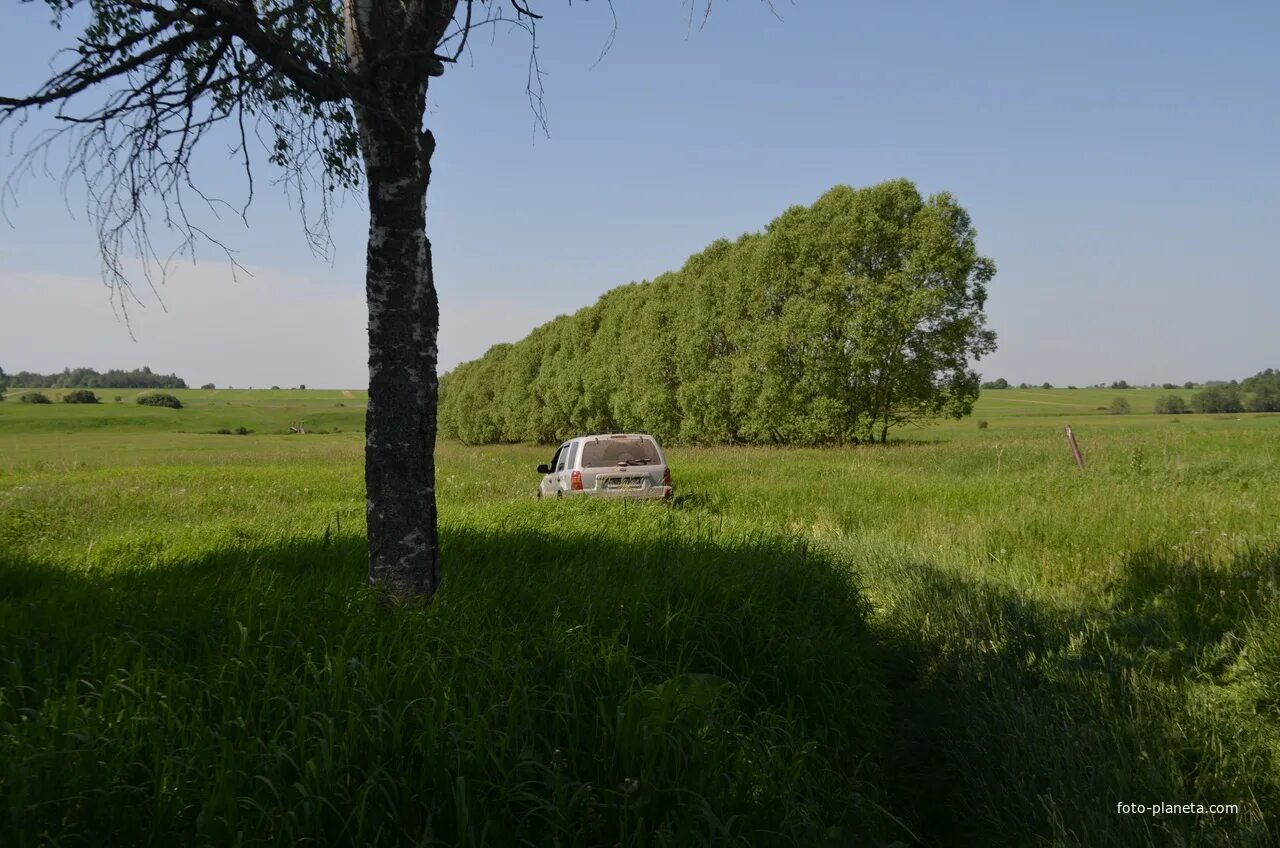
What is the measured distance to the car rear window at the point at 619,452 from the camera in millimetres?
13336

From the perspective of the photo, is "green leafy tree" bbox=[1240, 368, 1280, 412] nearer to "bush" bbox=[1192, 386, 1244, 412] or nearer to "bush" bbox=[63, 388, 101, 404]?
"bush" bbox=[1192, 386, 1244, 412]

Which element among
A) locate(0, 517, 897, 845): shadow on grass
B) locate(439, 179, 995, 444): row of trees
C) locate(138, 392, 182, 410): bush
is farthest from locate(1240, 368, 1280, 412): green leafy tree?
locate(138, 392, 182, 410): bush

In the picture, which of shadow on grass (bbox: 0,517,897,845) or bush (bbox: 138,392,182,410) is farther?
bush (bbox: 138,392,182,410)

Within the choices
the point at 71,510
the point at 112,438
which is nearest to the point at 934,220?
the point at 71,510

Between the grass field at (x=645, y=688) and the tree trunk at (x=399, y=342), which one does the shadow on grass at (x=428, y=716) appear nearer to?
the grass field at (x=645, y=688)

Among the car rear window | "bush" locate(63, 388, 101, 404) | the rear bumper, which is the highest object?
"bush" locate(63, 388, 101, 404)

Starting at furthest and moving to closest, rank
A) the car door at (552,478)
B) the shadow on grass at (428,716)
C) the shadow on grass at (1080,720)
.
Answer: the car door at (552,478), the shadow on grass at (1080,720), the shadow on grass at (428,716)

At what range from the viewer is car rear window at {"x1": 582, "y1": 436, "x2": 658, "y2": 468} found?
1334cm

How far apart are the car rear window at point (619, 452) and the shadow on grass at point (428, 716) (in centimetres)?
780

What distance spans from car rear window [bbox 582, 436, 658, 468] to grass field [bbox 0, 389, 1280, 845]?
3.91 meters

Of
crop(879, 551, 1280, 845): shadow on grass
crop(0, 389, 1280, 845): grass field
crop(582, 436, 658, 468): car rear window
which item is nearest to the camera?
crop(0, 389, 1280, 845): grass field

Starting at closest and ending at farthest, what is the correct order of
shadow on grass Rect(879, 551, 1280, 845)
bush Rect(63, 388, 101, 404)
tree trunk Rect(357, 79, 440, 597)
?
shadow on grass Rect(879, 551, 1280, 845) < tree trunk Rect(357, 79, 440, 597) < bush Rect(63, 388, 101, 404)

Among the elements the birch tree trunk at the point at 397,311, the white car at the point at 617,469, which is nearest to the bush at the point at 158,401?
the white car at the point at 617,469

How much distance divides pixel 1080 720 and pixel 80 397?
3658 inches
